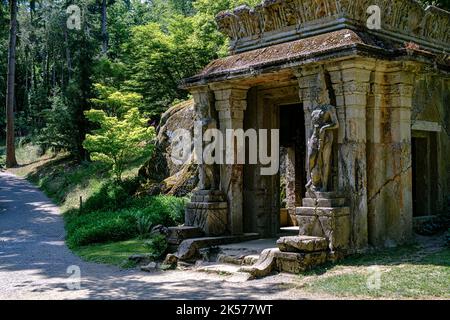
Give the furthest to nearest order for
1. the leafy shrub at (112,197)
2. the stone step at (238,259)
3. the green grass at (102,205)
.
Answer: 1. the leafy shrub at (112,197)
2. the green grass at (102,205)
3. the stone step at (238,259)

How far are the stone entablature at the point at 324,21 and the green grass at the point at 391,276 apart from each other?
3803 mm

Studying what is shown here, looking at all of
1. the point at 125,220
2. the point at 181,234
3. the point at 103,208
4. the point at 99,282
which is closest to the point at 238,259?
the point at 181,234

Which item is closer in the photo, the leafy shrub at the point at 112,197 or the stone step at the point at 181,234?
the stone step at the point at 181,234

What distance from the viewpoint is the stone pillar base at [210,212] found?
33.4 ft

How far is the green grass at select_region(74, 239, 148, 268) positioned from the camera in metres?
10.0

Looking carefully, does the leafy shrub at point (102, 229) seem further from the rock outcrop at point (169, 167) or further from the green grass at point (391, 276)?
the green grass at point (391, 276)

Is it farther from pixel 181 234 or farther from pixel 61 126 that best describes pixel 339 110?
pixel 61 126

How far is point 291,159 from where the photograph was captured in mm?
13719

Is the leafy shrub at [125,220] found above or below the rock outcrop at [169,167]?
below

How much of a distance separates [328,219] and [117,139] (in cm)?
1030

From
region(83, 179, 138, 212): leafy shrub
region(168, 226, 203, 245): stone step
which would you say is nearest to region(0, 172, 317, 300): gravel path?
region(168, 226, 203, 245): stone step

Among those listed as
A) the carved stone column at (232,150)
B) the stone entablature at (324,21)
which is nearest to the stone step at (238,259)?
Answer: the carved stone column at (232,150)

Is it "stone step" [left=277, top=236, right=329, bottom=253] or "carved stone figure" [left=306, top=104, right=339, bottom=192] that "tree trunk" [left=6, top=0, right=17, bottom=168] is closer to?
"carved stone figure" [left=306, top=104, right=339, bottom=192]

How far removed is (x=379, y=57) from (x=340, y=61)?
0.60 metres
